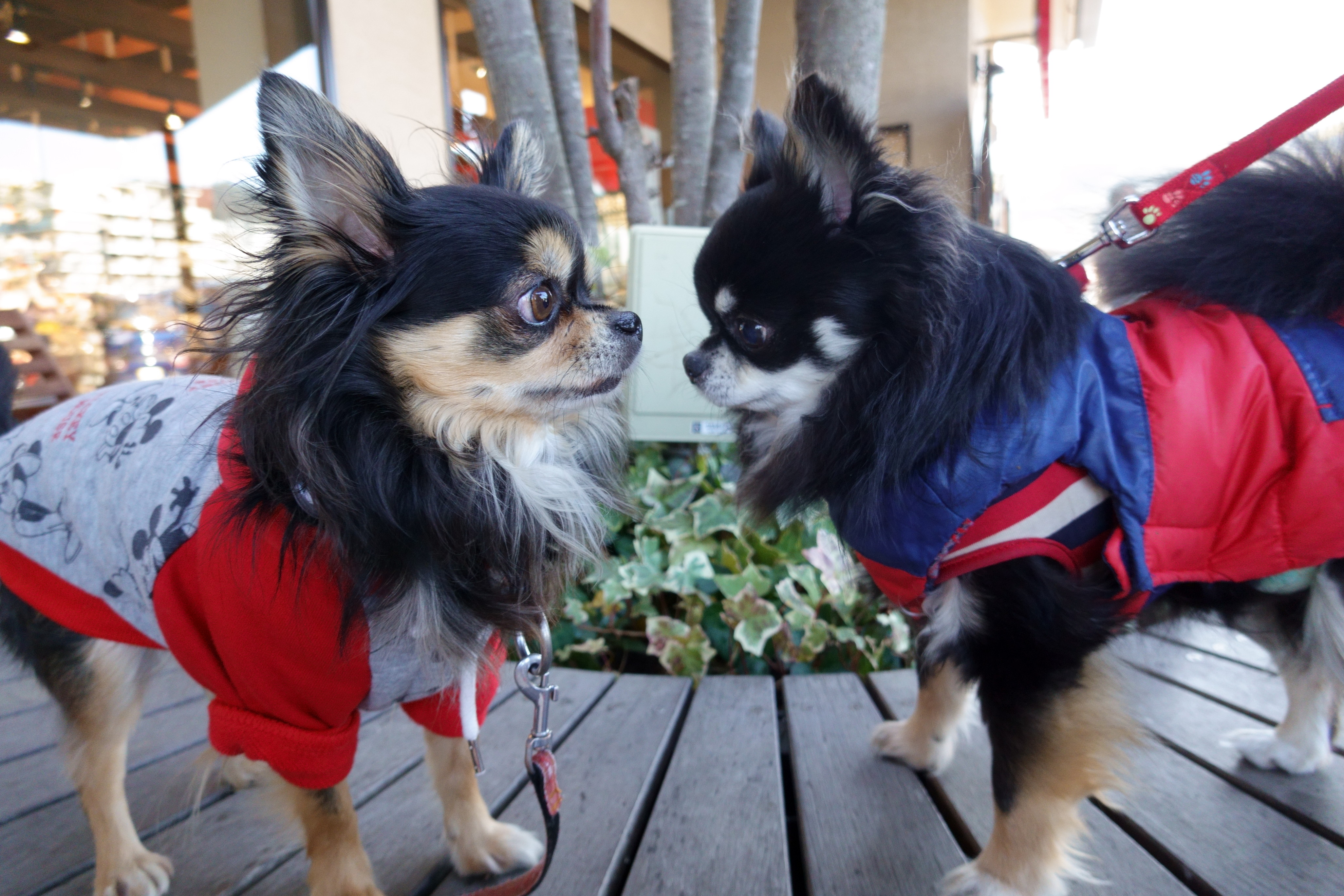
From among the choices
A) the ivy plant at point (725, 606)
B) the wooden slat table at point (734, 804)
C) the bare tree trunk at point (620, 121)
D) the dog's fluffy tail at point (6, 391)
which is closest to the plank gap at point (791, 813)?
the wooden slat table at point (734, 804)

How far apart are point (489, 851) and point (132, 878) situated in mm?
674

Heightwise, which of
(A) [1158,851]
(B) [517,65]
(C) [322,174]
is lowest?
(A) [1158,851]

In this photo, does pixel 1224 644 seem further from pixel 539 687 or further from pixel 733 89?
pixel 733 89

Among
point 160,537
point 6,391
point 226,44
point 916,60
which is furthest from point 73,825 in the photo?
point 916,60

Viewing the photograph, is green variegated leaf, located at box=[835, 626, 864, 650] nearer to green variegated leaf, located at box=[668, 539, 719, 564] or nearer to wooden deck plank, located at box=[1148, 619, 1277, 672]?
green variegated leaf, located at box=[668, 539, 719, 564]

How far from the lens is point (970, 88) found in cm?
913

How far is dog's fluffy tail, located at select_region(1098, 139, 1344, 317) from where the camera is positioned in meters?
1.42

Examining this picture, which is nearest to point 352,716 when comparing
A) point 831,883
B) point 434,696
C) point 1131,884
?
point 434,696

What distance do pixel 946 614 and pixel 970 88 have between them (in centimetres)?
952

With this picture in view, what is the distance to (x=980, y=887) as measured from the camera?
1.36m

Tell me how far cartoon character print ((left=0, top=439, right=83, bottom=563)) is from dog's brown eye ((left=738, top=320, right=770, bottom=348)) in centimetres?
136

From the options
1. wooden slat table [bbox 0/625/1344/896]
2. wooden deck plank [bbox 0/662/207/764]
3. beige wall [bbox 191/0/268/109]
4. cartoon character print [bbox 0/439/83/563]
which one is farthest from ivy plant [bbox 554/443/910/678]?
beige wall [bbox 191/0/268/109]

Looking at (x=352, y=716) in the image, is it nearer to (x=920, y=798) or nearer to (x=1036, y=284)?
(x=920, y=798)

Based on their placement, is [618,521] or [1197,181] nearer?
[1197,181]
